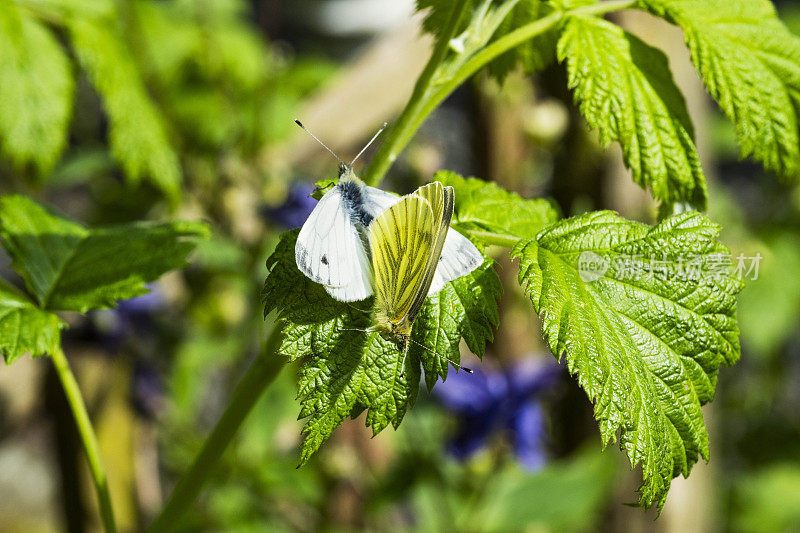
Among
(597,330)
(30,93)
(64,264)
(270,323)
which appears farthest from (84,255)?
(270,323)

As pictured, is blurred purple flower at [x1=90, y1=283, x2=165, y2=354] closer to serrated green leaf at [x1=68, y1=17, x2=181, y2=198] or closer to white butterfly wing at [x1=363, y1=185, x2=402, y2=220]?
serrated green leaf at [x1=68, y1=17, x2=181, y2=198]

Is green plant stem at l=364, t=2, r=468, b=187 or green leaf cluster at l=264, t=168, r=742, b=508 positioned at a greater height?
green plant stem at l=364, t=2, r=468, b=187

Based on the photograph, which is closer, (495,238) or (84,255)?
(495,238)

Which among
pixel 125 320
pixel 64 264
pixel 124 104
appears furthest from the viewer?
pixel 125 320

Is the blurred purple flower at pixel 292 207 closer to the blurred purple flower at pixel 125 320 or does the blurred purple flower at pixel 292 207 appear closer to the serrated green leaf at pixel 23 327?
the blurred purple flower at pixel 125 320

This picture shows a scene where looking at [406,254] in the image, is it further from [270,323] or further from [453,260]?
[270,323]

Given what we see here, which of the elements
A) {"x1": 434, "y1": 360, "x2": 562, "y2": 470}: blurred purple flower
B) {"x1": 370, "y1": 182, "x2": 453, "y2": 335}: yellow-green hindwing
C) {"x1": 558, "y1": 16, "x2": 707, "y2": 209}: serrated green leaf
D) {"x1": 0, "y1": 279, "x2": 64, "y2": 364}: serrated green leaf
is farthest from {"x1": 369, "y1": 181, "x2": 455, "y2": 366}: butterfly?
{"x1": 434, "y1": 360, "x2": 562, "y2": 470}: blurred purple flower

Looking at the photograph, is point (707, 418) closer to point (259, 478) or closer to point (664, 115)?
point (259, 478)
